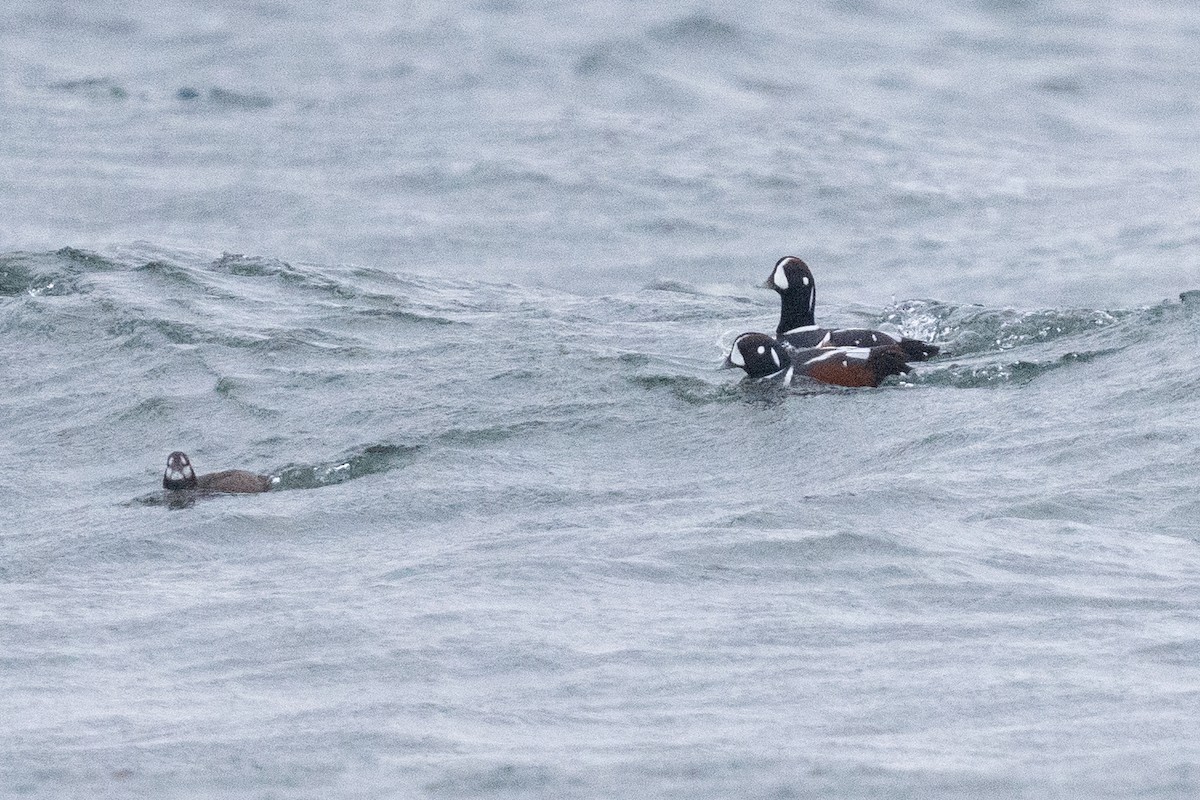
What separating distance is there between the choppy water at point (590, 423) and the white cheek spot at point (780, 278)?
0.52 metres

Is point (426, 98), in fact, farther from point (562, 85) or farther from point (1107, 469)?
point (1107, 469)

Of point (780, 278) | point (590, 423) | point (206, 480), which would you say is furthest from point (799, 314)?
point (206, 480)

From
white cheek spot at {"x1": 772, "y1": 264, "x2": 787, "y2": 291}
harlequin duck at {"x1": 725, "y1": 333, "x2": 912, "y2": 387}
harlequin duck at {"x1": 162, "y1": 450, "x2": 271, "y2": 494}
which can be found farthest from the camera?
white cheek spot at {"x1": 772, "y1": 264, "x2": 787, "y2": 291}

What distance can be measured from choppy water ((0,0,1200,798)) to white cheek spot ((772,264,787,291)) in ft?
1.71

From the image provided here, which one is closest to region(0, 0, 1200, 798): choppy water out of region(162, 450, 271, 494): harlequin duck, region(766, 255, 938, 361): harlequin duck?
region(162, 450, 271, 494): harlequin duck

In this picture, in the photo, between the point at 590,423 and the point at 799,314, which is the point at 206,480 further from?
the point at 799,314

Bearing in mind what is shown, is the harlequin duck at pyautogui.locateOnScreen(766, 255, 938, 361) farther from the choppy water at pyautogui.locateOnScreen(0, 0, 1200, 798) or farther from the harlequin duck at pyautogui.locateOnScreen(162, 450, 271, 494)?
the harlequin duck at pyautogui.locateOnScreen(162, 450, 271, 494)

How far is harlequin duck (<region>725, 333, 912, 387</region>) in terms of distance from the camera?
11703 millimetres

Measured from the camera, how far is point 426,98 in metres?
22.8

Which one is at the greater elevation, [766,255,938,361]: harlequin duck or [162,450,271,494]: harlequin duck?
[766,255,938,361]: harlequin duck

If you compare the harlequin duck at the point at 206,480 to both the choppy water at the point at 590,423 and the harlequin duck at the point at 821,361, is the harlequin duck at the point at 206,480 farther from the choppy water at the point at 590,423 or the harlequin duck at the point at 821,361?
the harlequin duck at the point at 821,361

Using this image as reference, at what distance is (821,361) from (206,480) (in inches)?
160

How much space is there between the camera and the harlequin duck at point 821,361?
1170cm

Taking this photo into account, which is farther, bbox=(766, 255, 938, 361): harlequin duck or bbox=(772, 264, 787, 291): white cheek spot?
bbox=(772, 264, 787, 291): white cheek spot
